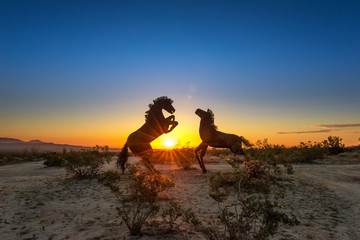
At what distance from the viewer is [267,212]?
10.4ft

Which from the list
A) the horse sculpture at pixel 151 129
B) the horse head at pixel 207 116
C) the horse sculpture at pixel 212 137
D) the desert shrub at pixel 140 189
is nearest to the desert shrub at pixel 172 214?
the desert shrub at pixel 140 189

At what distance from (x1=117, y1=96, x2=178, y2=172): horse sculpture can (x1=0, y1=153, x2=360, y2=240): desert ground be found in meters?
1.69

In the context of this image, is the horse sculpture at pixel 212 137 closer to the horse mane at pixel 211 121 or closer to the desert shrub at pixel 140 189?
the horse mane at pixel 211 121

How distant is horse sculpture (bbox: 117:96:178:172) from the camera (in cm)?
847

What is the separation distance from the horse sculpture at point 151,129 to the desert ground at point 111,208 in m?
1.69

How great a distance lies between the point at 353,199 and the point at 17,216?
28.3 feet

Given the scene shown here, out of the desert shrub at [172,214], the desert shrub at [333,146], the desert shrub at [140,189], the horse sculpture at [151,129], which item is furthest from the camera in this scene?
the desert shrub at [333,146]

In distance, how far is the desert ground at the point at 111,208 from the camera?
4293mm

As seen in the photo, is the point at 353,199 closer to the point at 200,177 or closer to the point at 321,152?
the point at 200,177

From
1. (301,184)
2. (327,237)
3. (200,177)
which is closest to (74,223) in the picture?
(327,237)

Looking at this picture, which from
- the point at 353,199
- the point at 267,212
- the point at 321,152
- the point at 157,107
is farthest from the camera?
the point at 321,152

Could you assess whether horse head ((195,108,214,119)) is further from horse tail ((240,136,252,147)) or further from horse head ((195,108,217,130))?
horse tail ((240,136,252,147))

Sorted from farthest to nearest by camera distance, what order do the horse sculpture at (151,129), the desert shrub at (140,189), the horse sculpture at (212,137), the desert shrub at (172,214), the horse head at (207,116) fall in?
the horse head at (207,116) < the horse sculpture at (212,137) < the horse sculpture at (151,129) < the desert shrub at (172,214) < the desert shrub at (140,189)

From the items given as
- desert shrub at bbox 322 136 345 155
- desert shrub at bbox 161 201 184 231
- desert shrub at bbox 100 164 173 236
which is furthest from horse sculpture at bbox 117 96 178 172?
desert shrub at bbox 322 136 345 155
